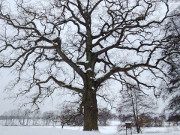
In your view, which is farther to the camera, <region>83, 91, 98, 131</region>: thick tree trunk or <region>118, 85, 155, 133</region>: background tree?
<region>118, 85, 155, 133</region>: background tree

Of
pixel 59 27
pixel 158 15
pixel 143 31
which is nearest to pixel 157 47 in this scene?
pixel 143 31

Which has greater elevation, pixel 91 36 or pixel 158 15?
pixel 158 15

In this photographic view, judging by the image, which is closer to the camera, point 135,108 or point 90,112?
point 90,112

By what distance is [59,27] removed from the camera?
9281 mm

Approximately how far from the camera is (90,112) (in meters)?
7.46

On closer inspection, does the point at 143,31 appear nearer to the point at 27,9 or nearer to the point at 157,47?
the point at 157,47

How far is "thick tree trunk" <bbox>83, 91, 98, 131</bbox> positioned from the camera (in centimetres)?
722

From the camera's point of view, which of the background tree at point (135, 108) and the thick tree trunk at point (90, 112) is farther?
the background tree at point (135, 108)

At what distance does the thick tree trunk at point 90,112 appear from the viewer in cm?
722

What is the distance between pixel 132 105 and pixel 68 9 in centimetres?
2053

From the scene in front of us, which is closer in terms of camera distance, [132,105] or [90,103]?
[90,103]

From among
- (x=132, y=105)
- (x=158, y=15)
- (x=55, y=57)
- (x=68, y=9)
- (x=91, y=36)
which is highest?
(x=68, y=9)

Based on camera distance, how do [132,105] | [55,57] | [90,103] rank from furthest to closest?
1. [132,105]
2. [55,57]
3. [90,103]

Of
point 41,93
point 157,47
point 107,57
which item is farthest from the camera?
point 107,57
